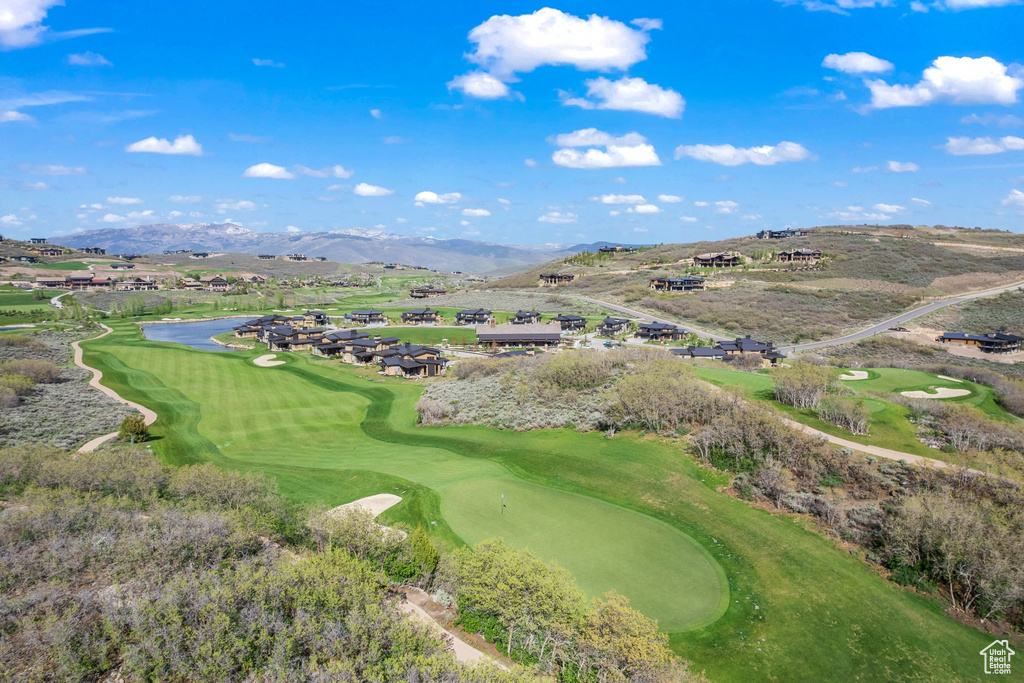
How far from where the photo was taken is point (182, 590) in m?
14.1

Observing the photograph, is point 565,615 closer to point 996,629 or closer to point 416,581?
point 416,581

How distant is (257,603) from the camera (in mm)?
14086

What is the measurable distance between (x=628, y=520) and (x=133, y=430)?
34.5m

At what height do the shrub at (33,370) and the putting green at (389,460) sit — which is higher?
the shrub at (33,370)

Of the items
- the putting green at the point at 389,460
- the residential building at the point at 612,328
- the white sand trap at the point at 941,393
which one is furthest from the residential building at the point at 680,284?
the putting green at the point at 389,460

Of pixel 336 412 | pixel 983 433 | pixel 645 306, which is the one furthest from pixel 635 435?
pixel 645 306

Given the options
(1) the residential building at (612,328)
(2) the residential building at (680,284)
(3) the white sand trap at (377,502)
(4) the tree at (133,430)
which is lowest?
(3) the white sand trap at (377,502)

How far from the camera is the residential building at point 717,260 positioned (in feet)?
478

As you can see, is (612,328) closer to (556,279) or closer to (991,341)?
(991,341)

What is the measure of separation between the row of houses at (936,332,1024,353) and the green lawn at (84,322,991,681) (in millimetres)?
71284

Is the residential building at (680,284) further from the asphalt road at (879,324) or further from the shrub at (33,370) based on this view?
the shrub at (33,370)

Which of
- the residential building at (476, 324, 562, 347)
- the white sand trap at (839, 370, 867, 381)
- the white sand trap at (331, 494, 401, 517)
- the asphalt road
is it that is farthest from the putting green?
the asphalt road

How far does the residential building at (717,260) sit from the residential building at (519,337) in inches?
3333

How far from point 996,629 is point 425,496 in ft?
79.3
